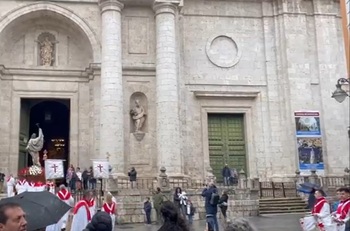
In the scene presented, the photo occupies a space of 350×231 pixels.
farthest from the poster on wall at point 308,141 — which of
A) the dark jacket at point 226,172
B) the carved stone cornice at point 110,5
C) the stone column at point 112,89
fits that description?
the carved stone cornice at point 110,5

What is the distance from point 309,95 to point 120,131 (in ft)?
34.7

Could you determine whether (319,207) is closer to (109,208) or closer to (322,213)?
(322,213)

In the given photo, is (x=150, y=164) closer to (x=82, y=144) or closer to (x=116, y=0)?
(x=82, y=144)

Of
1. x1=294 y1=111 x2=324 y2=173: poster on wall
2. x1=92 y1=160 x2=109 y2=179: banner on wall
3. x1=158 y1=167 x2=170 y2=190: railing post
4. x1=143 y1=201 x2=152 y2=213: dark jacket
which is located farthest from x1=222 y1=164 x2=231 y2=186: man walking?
x1=143 y1=201 x2=152 y2=213: dark jacket

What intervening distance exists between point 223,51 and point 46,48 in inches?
379

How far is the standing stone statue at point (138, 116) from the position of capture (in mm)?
25328

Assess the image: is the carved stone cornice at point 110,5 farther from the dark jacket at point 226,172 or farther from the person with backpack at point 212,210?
the person with backpack at point 212,210

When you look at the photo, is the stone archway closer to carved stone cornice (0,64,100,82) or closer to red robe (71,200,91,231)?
carved stone cornice (0,64,100,82)

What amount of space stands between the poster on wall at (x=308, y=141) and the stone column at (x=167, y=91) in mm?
6565

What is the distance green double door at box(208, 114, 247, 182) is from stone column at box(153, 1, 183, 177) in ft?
10.8

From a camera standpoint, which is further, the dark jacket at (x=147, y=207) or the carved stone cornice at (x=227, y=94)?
the carved stone cornice at (x=227, y=94)

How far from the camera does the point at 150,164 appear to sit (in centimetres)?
2511

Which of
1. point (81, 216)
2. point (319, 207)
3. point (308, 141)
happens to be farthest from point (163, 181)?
point (319, 207)

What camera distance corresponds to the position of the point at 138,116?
2541cm
